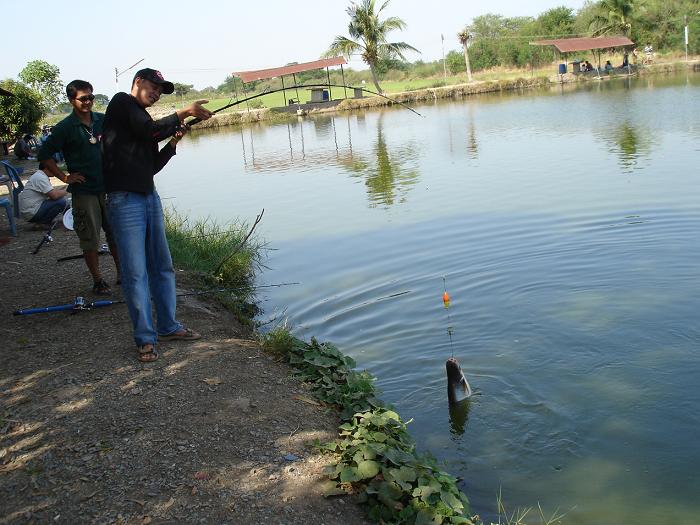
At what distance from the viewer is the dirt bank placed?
12.3 ft

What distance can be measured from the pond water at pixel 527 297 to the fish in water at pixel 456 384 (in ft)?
0.41

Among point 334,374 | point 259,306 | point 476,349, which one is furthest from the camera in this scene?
point 259,306

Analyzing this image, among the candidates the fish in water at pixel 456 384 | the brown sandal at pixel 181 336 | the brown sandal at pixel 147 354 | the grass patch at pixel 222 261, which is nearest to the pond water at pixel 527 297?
the fish in water at pixel 456 384

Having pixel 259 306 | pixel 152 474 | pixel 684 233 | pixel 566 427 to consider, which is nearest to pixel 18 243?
pixel 259 306

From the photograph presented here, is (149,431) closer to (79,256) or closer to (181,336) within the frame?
(181,336)

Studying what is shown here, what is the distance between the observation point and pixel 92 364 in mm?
5367

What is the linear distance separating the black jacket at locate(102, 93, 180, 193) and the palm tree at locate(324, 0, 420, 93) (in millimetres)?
50494

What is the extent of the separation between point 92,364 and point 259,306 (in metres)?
3.73

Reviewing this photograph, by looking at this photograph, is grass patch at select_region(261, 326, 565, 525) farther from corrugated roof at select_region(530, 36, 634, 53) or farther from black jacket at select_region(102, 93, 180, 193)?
corrugated roof at select_region(530, 36, 634, 53)

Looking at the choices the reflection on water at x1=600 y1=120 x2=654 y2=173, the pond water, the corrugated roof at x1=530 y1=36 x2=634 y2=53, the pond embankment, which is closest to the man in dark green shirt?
the pond water

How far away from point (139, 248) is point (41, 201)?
6.98 metres

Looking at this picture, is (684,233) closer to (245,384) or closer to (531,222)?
(531,222)

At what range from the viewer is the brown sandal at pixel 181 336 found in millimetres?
5848

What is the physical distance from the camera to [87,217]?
6.76 m
